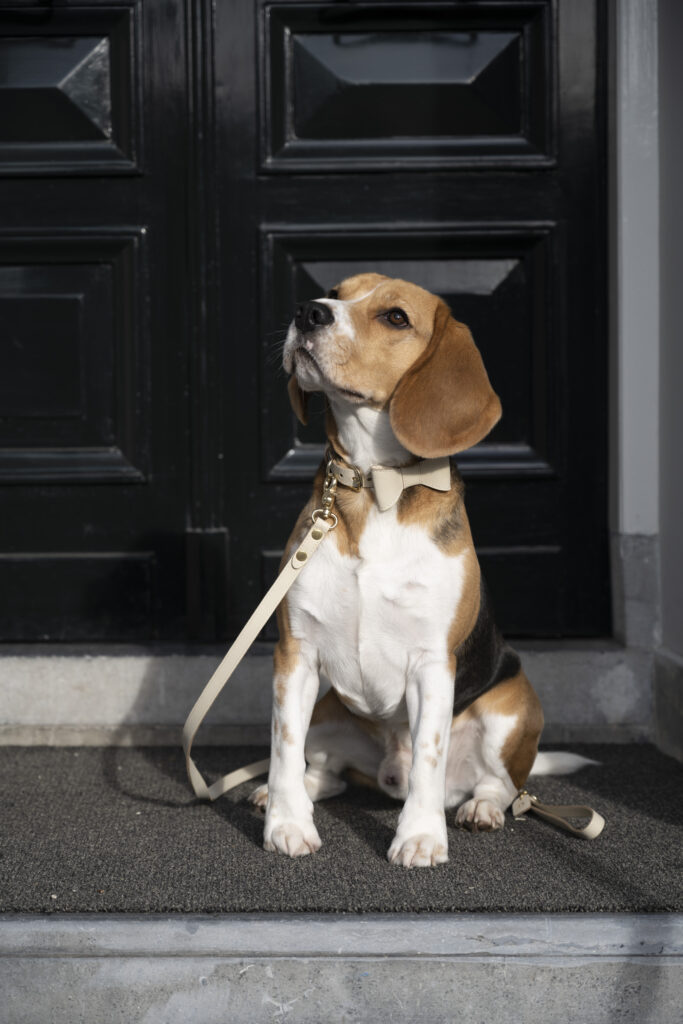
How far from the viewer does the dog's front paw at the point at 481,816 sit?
8.49 feet

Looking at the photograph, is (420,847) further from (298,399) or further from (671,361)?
(671,361)

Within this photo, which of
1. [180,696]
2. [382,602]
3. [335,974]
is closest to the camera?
[335,974]

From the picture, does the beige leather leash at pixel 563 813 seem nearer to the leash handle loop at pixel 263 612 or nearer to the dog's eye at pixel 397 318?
the leash handle loop at pixel 263 612

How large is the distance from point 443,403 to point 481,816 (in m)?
1.08

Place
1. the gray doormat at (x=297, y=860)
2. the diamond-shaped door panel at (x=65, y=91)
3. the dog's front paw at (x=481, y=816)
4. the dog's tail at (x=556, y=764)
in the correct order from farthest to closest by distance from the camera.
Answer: the diamond-shaped door panel at (x=65, y=91), the dog's tail at (x=556, y=764), the dog's front paw at (x=481, y=816), the gray doormat at (x=297, y=860)

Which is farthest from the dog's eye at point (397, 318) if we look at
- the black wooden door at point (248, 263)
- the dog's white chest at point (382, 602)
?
the black wooden door at point (248, 263)

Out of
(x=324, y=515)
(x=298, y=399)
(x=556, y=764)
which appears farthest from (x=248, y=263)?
(x=556, y=764)

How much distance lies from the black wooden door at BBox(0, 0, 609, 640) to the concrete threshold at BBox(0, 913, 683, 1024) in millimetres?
1692

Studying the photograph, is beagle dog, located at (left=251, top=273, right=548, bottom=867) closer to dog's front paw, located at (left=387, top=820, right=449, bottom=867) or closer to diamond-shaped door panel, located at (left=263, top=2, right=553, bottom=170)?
dog's front paw, located at (left=387, top=820, right=449, bottom=867)

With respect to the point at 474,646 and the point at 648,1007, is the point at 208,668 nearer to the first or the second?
the point at 474,646

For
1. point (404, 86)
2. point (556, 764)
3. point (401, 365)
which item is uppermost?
point (404, 86)

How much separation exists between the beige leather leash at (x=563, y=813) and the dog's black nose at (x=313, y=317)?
4.48ft

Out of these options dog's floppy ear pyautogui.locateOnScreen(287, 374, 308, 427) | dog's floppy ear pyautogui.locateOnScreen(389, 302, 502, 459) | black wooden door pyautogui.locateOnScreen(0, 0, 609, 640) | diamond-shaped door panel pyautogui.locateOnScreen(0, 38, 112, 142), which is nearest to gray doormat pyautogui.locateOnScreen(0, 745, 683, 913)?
black wooden door pyautogui.locateOnScreen(0, 0, 609, 640)

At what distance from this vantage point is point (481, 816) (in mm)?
2594
